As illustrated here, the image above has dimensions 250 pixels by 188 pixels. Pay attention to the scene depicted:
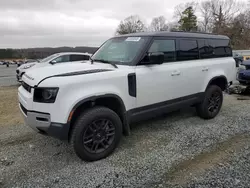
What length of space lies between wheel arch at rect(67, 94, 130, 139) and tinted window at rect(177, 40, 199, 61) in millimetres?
1585

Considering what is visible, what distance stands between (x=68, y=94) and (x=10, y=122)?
2819mm

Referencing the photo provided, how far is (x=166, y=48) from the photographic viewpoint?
3.82m

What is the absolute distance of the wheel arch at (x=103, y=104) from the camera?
2756mm

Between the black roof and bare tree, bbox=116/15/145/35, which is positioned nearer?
the black roof

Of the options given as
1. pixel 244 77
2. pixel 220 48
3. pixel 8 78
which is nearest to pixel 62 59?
pixel 8 78

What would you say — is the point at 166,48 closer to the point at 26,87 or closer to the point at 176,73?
the point at 176,73

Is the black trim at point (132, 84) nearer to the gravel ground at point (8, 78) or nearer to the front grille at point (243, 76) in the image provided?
the front grille at point (243, 76)

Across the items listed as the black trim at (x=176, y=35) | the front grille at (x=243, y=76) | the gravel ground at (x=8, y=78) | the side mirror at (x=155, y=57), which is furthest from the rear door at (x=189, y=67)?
the gravel ground at (x=8, y=78)

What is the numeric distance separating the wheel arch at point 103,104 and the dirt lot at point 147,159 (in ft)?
1.63

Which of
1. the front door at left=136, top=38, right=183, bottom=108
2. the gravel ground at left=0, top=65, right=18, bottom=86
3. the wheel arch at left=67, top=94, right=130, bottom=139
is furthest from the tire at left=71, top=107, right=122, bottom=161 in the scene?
the gravel ground at left=0, top=65, right=18, bottom=86

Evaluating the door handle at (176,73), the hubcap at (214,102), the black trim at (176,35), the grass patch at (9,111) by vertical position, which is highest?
the black trim at (176,35)

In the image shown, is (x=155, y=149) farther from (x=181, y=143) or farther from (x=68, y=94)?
(x=68, y=94)

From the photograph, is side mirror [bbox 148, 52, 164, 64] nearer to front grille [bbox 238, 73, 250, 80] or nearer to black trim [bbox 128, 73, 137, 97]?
black trim [bbox 128, 73, 137, 97]

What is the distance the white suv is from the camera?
2.69 m
